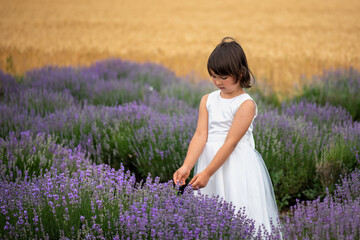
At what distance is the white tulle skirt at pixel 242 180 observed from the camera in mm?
2299

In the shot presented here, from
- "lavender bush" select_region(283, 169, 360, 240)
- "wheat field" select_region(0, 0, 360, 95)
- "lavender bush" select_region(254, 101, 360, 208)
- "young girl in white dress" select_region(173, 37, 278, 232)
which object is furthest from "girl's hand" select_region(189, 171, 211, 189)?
"wheat field" select_region(0, 0, 360, 95)

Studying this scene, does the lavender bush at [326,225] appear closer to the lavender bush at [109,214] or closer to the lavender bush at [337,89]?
the lavender bush at [109,214]

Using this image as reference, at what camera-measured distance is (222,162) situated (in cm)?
222

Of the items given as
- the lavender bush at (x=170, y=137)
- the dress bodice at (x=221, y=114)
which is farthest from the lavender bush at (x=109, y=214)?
the lavender bush at (x=170, y=137)

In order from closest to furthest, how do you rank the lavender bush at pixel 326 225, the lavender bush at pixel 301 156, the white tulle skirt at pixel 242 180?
the lavender bush at pixel 326 225
the white tulle skirt at pixel 242 180
the lavender bush at pixel 301 156

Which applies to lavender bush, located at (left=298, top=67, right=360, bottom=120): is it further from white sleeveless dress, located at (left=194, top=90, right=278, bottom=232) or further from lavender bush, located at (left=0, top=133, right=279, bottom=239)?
lavender bush, located at (left=0, top=133, right=279, bottom=239)

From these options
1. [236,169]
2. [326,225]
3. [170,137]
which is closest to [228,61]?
[236,169]

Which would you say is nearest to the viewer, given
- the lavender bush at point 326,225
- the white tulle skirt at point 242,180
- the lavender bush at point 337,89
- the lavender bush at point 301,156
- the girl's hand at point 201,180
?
the lavender bush at point 326,225

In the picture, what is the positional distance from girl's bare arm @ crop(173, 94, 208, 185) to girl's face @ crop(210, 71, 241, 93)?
0.57 ft

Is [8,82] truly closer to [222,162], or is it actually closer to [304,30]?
[222,162]

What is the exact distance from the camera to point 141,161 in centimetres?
366

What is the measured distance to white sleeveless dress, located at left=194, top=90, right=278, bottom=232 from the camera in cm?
230

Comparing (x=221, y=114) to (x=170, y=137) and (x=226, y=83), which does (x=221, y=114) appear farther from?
(x=170, y=137)

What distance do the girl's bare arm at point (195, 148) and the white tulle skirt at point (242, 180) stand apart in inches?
1.9
